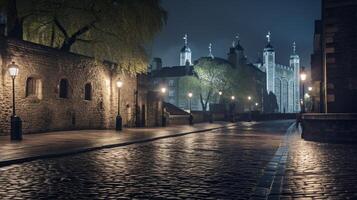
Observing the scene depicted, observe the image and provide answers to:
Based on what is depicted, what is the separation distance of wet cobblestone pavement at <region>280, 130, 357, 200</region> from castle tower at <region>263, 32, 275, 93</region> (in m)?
137

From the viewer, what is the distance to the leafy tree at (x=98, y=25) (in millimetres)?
29672

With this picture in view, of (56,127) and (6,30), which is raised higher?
(6,30)

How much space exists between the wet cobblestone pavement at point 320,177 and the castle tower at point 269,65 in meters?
137

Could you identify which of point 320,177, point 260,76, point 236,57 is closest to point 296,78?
point 260,76

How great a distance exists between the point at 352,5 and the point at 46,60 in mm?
17261

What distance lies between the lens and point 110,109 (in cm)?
3381

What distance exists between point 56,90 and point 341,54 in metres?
16.7

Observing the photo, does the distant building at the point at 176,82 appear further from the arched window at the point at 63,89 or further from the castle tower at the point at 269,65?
the arched window at the point at 63,89

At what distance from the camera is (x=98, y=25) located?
31250 millimetres

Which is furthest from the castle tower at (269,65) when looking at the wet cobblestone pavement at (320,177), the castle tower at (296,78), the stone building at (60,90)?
the wet cobblestone pavement at (320,177)

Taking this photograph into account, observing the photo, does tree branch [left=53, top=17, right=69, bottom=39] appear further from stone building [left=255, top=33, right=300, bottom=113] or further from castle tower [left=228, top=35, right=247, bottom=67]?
stone building [left=255, top=33, right=300, bottom=113]

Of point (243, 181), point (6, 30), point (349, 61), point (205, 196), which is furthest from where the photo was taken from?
point (6, 30)

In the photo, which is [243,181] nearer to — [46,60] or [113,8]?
[46,60]

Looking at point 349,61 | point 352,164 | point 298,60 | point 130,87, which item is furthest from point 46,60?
point 298,60
